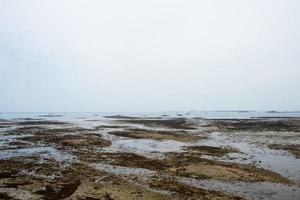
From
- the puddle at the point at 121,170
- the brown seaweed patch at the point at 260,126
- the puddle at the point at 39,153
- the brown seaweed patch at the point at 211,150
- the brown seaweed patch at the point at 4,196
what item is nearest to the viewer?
the brown seaweed patch at the point at 4,196

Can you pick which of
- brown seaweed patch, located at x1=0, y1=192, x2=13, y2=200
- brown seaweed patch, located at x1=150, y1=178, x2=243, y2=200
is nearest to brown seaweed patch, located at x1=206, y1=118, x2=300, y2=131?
brown seaweed patch, located at x1=150, y1=178, x2=243, y2=200

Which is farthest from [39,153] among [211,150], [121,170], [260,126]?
[260,126]

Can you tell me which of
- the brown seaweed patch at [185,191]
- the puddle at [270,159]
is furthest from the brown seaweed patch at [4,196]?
the puddle at [270,159]

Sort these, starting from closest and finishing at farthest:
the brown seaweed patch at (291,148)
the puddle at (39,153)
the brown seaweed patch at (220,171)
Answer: the brown seaweed patch at (220,171) → the puddle at (39,153) → the brown seaweed patch at (291,148)

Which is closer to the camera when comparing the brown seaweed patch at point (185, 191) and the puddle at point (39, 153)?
the brown seaweed patch at point (185, 191)

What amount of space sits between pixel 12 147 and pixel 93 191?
20.5m

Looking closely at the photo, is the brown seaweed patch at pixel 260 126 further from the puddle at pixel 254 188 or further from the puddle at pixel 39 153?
the puddle at pixel 254 188

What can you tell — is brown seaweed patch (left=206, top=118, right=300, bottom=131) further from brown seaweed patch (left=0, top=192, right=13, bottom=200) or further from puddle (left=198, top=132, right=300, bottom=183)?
brown seaweed patch (left=0, top=192, right=13, bottom=200)

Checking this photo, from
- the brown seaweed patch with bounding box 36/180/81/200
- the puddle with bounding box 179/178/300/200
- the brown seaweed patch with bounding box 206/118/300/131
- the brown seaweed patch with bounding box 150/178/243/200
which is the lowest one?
the puddle with bounding box 179/178/300/200

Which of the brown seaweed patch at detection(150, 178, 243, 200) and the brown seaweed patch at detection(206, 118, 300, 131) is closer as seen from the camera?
the brown seaweed patch at detection(150, 178, 243, 200)

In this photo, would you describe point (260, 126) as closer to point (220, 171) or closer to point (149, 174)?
point (220, 171)

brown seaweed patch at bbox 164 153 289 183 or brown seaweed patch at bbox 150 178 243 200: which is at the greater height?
brown seaweed patch at bbox 164 153 289 183

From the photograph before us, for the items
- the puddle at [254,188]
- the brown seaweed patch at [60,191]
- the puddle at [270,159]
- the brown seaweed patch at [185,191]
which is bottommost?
the puddle at [254,188]

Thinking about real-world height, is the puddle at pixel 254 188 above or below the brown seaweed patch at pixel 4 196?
below
